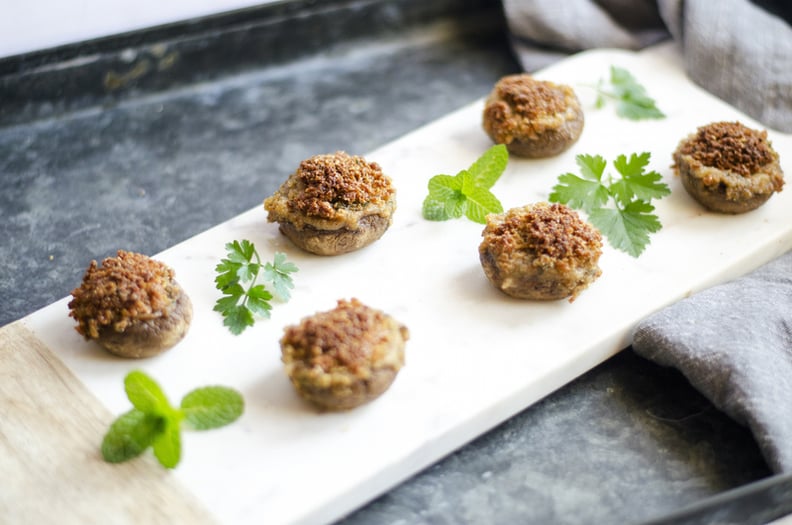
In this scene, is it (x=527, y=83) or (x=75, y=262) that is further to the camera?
(x=527, y=83)

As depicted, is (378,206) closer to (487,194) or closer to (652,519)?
→ (487,194)

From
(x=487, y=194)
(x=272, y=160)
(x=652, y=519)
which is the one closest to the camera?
(x=652, y=519)

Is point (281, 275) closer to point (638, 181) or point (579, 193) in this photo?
point (579, 193)

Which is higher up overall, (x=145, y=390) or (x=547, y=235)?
(x=145, y=390)

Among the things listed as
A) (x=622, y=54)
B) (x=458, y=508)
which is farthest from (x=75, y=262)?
(x=622, y=54)

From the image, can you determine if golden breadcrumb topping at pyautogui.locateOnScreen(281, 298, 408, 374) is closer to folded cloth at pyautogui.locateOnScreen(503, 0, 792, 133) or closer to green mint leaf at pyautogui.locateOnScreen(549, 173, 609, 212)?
green mint leaf at pyautogui.locateOnScreen(549, 173, 609, 212)

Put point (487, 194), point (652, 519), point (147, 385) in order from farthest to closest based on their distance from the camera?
point (487, 194) < point (147, 385) < point (652, 519)

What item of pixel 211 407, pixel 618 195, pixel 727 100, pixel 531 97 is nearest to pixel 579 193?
pixel 618 195
